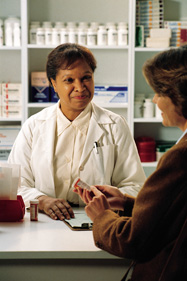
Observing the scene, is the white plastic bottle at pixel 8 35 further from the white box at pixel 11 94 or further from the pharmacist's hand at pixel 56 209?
the pharmacist's hand at pixel 56 209

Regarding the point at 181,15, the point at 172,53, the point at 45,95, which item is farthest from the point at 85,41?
the point at 172,53

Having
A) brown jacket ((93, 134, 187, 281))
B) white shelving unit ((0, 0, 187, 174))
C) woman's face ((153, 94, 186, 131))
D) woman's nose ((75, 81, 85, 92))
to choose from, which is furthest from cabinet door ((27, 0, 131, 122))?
brown jacket ((93, 134, 187, 281))

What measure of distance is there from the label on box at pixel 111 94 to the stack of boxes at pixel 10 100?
65 centimetres

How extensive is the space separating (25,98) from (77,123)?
1440 mm

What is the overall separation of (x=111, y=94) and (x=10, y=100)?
87cm

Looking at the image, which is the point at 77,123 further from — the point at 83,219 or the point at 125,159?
the point at 83,219

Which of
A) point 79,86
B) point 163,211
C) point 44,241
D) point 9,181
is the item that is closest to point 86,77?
point 79,86

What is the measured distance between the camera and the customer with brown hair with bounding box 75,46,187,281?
4.06ft

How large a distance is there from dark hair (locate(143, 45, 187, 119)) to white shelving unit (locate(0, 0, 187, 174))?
236cm

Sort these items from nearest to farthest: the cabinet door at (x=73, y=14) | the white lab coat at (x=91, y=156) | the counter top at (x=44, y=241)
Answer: the counter top at (x=44, y=241)
the white lab coat at (x=91, y=156)
the cabinet door at (x=73, y=14)

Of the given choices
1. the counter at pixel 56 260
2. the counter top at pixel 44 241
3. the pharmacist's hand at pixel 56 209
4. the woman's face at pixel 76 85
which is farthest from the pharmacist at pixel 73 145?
the counter at pixel 56 260

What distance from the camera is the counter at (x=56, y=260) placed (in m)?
1.60

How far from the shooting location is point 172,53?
132cm

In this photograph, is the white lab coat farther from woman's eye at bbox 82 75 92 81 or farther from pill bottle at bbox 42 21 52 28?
pill bottle at bbox 42 21 52 28
